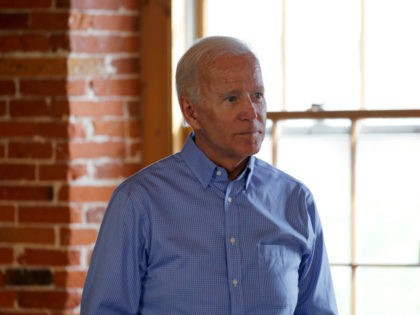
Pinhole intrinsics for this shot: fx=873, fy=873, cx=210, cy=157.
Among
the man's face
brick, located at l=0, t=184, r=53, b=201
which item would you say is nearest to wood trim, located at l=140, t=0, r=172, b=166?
brick, located at l=0, t=184, r=53, b=201

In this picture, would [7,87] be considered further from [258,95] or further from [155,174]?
[258,95]

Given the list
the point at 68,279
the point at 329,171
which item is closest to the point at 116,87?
the point at 68,279

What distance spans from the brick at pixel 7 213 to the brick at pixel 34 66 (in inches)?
17.4

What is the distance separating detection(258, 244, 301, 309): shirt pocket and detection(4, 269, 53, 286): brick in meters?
1.17

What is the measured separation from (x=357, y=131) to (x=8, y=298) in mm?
1296

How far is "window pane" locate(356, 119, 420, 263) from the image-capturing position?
2918 millimetres

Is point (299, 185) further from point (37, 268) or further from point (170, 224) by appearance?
point (37, 268)

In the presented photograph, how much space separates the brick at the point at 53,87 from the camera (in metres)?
2.87

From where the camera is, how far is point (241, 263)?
6.19 ft

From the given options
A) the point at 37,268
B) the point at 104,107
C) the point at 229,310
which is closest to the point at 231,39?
the point at 229,310

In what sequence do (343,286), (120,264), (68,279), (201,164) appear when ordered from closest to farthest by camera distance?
(120,264) → (201,164) → (68,279) → (343,286)

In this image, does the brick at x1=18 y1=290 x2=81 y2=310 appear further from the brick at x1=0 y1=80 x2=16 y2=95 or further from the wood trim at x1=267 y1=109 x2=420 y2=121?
the wood trim at x1=267 y1=109 x2=420 y2=121

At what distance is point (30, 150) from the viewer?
2895mm

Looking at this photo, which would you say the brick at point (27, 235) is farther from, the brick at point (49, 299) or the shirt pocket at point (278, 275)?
the shirt pocket at point (278, 275)
